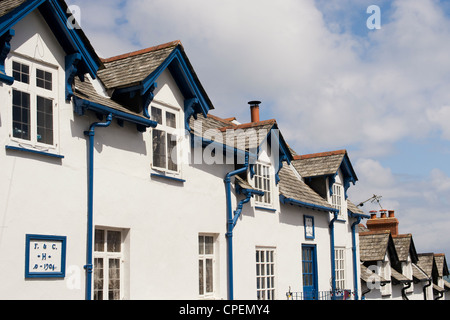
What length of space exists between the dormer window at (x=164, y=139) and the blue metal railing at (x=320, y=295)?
680 cm

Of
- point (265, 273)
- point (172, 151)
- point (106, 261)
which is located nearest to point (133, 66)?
point (172, 151)

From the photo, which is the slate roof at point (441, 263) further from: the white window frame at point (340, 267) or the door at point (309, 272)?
the door at point (309, 272)

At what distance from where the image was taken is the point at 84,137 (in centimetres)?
1188

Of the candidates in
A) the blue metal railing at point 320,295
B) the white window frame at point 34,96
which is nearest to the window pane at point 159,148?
the white window frame at point 34,96

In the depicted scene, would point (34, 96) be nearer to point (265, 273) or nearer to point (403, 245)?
point (265, 273)

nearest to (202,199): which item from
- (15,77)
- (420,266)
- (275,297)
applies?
(275,297)

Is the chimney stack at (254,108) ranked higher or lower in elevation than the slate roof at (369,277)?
higher

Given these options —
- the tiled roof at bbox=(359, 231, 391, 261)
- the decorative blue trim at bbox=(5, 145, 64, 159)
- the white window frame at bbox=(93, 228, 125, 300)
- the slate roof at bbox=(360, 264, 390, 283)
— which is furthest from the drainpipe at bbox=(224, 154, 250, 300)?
the tiled roof at bbox=(359, 231, 391, 261)

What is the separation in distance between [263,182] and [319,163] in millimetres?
5439

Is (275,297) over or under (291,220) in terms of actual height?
under

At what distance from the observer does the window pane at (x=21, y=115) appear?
34.8 feet

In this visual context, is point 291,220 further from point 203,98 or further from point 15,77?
point 15,77

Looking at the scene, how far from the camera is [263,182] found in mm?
18609
